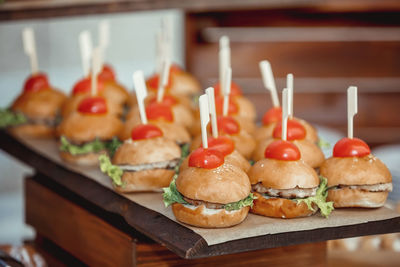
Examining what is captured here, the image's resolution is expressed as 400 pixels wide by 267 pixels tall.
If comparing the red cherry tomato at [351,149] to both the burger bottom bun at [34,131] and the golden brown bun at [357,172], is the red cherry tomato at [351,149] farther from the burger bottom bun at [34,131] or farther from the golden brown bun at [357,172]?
the burger bottom bun at [34,131]

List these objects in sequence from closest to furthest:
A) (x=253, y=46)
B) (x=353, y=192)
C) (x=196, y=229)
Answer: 1. (x=196, y=229)
2. (x=353, y=192)
3. (x=253, y=46)

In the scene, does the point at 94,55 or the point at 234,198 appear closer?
the point at 234,198

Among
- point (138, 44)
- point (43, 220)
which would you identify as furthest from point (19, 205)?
point (43, 220)

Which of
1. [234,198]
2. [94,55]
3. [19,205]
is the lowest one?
[19,205]

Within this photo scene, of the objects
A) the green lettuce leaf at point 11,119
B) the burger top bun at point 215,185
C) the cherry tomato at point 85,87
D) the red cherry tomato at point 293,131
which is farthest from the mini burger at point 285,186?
the green lettuce leaf at point 11,119

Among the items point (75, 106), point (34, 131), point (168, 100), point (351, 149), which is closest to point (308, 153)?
point (351, 149)

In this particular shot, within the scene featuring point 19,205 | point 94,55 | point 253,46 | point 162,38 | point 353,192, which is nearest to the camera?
point 353,192

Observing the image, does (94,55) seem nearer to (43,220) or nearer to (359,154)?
Result: (43,220)

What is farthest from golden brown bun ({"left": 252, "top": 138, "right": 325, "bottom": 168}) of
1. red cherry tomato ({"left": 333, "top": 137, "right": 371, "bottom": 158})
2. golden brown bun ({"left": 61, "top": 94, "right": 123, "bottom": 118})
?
golden brown bun ({"left": 61, "top": 94, "right": 123, "bottom": 118})
